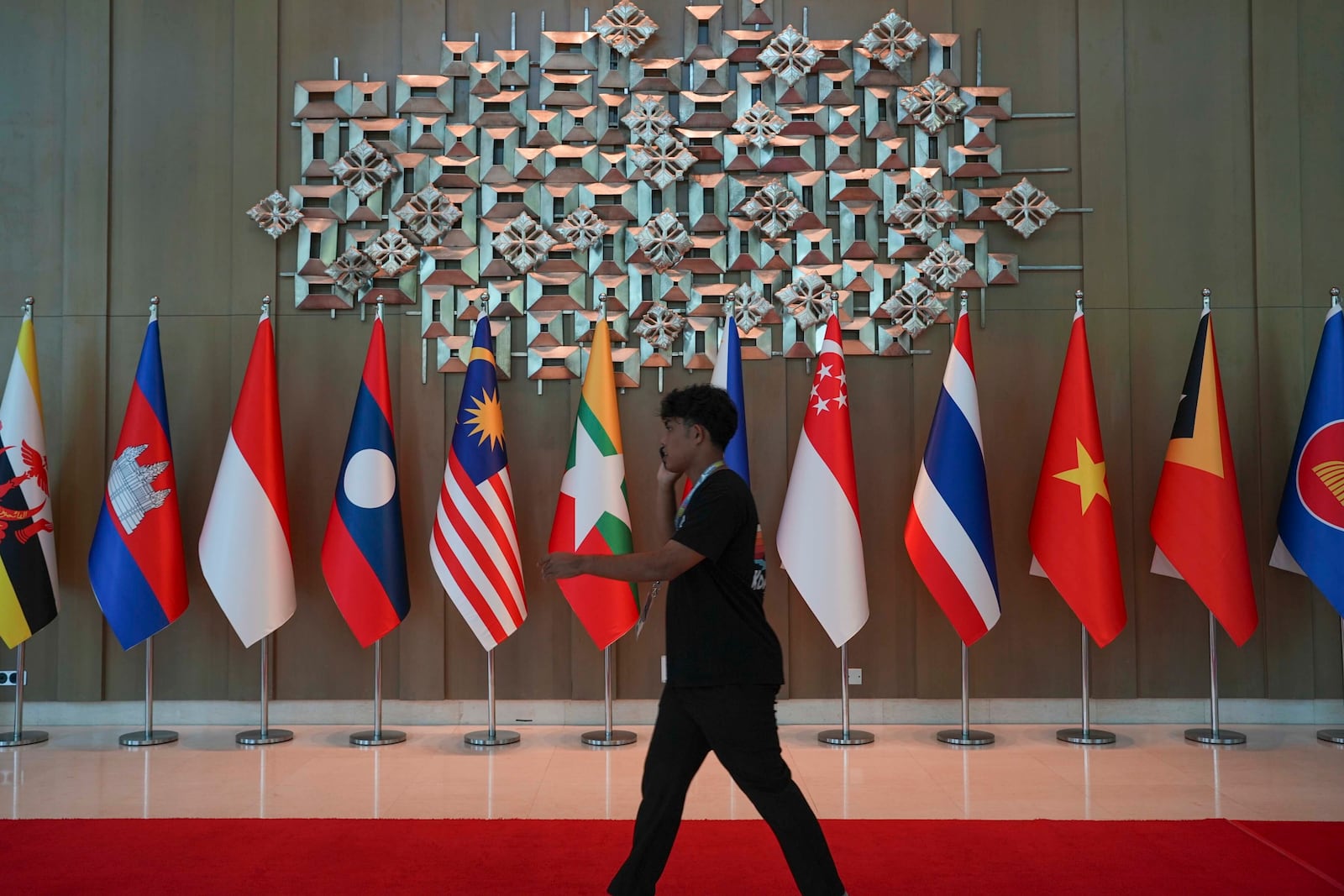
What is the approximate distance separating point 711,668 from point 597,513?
8.39 feet

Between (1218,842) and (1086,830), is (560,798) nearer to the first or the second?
(1086,830)

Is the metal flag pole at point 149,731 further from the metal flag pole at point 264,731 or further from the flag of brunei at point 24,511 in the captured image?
the flag of brunei at point 24,511

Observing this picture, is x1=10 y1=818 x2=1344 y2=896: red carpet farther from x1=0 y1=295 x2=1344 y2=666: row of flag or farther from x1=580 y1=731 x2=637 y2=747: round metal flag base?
x1=0 y1=295 x2=1344 y2=666: row of flag

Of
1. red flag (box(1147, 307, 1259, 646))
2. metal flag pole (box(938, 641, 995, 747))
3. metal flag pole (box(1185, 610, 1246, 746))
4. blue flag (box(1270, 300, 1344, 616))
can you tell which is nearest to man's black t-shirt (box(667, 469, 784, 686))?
metal flag pole (box(938, 641, 995, 747))

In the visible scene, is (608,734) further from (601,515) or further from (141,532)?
(141,532)

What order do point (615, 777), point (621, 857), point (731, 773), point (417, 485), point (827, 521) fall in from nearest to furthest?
point (731, 773), point (621, 857), point (615, 777), point (827, 521), point (417, 485)

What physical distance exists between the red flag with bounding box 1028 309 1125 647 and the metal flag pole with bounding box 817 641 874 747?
105 cm

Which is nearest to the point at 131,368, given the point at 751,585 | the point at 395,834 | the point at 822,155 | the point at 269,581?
the point at 269,581

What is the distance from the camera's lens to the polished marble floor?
3959 mm

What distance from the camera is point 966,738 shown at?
5113mm

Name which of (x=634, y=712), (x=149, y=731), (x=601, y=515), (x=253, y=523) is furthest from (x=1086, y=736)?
(x=149, y=731)

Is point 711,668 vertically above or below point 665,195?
below

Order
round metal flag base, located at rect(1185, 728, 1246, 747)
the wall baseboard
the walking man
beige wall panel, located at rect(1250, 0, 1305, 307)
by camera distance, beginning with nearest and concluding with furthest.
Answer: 1. the walking man
2. round metal flag base, located at rect(1185, 728, 1246, 747)
3. the wall baseboard
4. beige wall panel, located at rect(1250, 0, 1305, 307)

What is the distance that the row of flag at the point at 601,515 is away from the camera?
5.02 m
